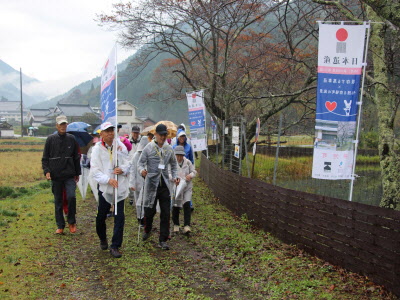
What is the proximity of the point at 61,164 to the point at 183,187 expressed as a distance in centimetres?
224

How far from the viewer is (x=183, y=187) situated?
718 cm

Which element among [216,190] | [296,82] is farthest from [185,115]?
[216,190]

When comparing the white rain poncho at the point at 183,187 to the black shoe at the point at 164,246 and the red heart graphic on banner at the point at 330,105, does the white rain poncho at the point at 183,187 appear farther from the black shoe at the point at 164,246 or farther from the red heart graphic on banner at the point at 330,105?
the red heart graphic on banner at the point at 330,105

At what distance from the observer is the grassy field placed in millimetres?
4414

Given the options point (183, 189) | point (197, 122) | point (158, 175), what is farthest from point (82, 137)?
point (158, 175)

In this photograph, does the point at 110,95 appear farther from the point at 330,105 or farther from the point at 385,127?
the point at 385,127

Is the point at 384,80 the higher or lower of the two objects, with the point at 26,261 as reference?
higher

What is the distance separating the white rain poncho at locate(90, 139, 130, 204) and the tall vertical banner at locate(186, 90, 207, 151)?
7277 mm

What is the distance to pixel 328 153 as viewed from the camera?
5535 mm

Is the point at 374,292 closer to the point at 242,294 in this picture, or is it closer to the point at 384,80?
the point at 242,294

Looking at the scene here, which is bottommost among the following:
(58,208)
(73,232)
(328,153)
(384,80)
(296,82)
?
(73,232)

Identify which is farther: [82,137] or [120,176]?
[82,137]

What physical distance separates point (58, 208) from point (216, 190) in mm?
5323

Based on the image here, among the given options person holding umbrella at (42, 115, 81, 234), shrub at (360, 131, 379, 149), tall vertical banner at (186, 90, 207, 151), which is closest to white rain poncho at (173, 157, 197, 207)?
person holding umbrella at (42, 115, 81, 234)
